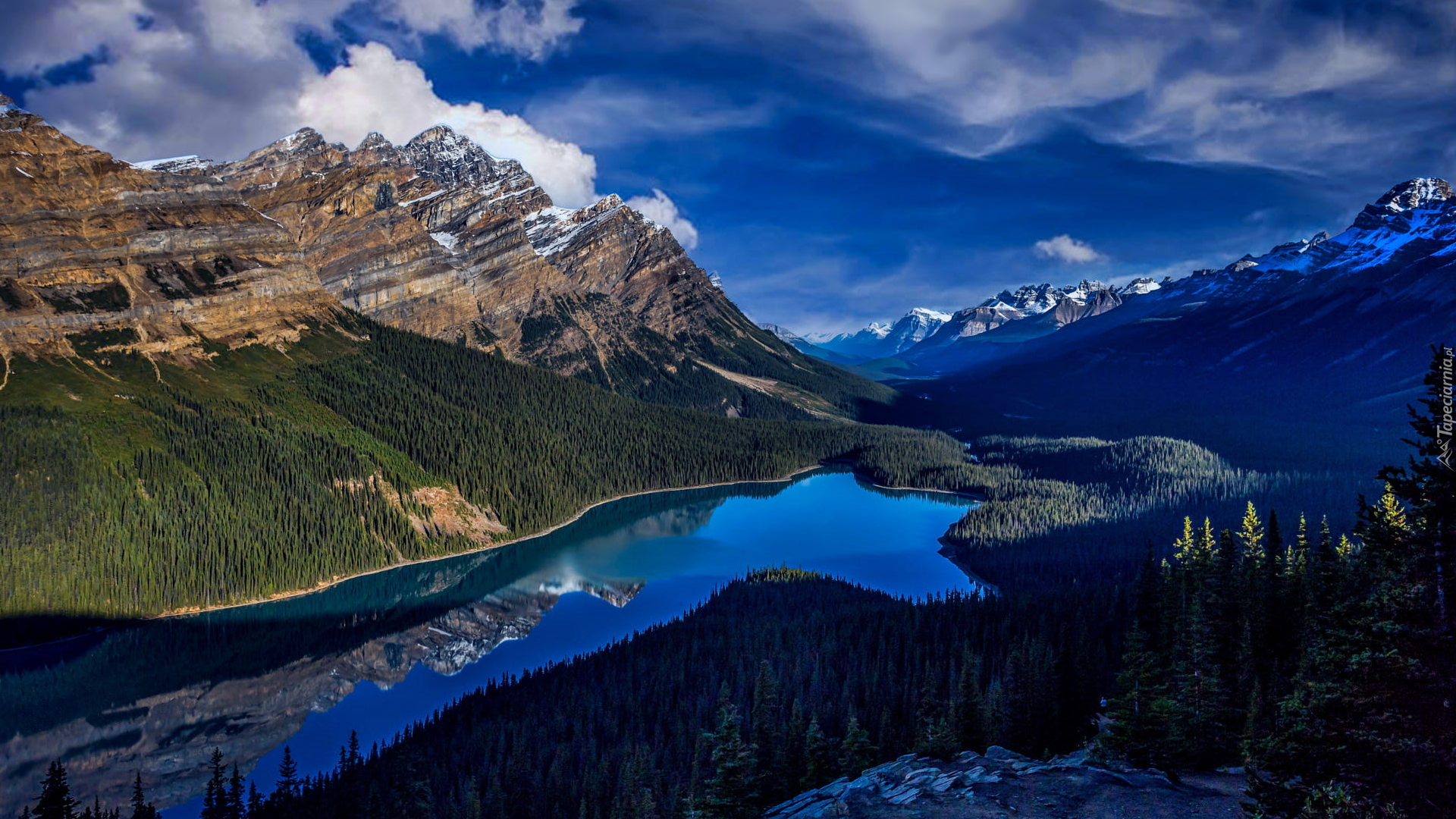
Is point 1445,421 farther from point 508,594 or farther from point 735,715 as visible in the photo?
point 508,594

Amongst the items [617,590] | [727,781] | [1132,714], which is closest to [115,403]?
[617,590]

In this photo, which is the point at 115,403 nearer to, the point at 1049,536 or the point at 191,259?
the point at 191,259

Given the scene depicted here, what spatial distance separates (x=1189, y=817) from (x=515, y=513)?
469 ft

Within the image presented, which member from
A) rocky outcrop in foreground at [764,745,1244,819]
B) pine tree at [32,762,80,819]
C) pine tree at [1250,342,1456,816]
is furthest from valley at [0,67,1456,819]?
pine tree at [32,762,80,819]

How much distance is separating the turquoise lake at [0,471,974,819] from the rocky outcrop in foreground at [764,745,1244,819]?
180ft

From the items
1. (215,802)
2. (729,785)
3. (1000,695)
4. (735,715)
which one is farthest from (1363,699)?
(215,802)

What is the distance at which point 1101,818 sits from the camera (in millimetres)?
28062

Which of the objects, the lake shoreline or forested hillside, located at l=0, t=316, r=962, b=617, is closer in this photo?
the lake shoreline

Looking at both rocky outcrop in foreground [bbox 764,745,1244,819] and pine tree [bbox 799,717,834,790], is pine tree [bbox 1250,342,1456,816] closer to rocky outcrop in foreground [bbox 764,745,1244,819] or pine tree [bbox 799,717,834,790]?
rocky outcrop in foreground [bbox 764,745,1244,819]

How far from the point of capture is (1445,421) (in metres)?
20.7

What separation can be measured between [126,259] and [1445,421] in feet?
670

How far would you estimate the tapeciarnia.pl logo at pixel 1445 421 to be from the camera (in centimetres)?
2059

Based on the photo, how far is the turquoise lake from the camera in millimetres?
71312

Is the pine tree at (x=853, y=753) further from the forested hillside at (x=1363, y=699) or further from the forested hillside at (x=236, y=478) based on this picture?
the forested hillside at (x=236, y=478)
